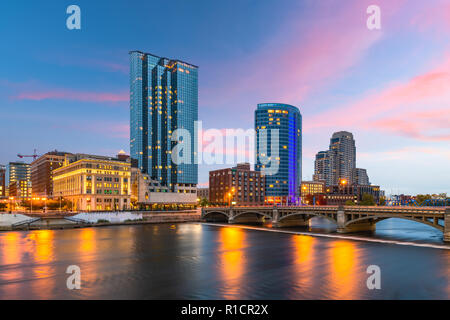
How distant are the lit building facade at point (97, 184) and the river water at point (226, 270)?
288ft

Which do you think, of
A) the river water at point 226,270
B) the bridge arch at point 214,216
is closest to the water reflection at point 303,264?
the river water at point 226,270

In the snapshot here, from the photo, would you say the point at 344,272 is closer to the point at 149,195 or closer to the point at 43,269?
the point at 43,269

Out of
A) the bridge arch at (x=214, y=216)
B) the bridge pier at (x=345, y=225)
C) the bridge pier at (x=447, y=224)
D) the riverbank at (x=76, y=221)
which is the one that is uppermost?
the bridge pier at (x=447, y=224)

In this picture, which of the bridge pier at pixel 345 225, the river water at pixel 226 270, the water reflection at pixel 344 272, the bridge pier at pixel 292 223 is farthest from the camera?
the bridge pier at pixel 292 223

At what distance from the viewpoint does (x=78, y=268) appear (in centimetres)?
3869

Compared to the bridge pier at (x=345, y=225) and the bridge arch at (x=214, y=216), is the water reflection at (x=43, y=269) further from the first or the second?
the bridge arch at (x=214, y=216)

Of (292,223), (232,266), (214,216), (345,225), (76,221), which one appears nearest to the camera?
(232,266)

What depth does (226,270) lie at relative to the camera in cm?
3806

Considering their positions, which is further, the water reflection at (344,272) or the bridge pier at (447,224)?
the bridge pier at (447,224)

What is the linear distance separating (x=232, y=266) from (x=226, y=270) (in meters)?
2.57

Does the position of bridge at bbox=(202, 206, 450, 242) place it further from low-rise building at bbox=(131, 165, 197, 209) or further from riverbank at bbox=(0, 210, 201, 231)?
low-rise building at bbox=(131, 165, 197, 209)

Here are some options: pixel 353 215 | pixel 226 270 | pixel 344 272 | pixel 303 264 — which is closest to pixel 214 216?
pixel 353 215

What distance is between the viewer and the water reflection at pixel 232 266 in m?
29.6
